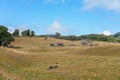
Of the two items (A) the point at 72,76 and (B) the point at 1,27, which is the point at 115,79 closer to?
(A) the point at 72,76

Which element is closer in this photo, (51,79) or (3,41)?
(51,79)

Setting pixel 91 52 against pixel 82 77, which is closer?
pixel 82 77

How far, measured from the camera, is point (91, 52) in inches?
3767

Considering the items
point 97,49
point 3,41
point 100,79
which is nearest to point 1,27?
point 3,41

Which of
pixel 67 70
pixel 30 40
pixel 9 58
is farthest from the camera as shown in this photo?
pixel 30 40

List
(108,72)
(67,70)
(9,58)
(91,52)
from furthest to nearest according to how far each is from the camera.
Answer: (91,52) < (9,58) < (67,70) < (108,72)

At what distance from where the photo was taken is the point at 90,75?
138 ft

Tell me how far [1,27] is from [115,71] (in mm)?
94244

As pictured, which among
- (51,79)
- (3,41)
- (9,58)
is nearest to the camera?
(51,79)

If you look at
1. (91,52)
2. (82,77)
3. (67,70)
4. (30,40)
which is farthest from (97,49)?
(30,40)

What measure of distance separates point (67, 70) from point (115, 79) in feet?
30.8

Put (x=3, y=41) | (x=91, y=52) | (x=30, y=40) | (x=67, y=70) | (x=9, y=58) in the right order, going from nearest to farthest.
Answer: (x=67, y=70) < (x=9, y=58) < (x=91, y=52) < (x=3, y=41) < (x=30, y=40)

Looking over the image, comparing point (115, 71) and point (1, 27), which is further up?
point (1, 27)

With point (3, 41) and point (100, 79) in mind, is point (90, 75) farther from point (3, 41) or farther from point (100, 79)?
point (3, 41)
